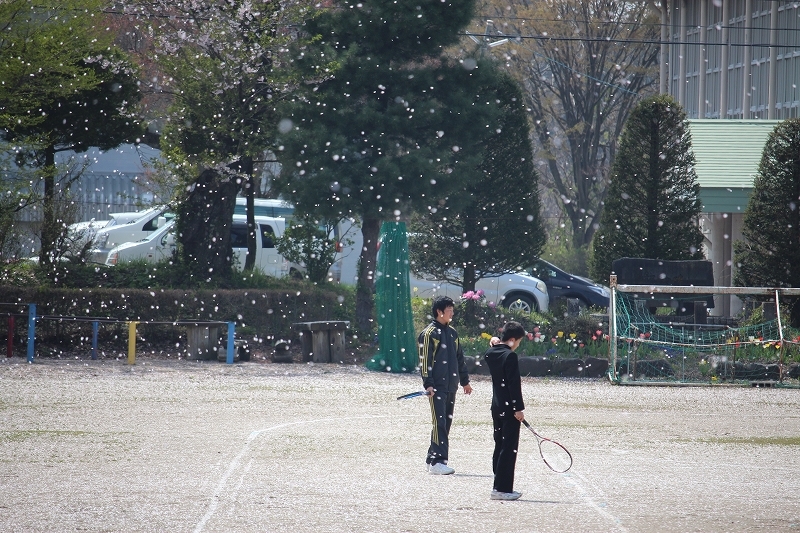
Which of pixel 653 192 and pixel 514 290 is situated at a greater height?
pixel 653 192

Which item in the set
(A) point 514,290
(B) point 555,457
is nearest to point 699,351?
(A) point 514,290

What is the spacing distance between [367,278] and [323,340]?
3561 millimetres

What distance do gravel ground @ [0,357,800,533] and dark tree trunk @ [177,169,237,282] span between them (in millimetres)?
6024

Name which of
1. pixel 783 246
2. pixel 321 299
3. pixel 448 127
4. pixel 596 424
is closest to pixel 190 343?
pixel 321 299

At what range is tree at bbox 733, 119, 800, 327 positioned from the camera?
20188 mm

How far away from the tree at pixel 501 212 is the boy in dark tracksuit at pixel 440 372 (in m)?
13.5

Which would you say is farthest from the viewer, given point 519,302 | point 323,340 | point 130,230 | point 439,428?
point 130,230

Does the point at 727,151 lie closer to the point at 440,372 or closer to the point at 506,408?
the point at 440,372

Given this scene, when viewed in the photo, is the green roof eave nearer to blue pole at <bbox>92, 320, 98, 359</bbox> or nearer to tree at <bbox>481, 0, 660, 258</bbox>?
tree at <bbox>481, 0, 660, 258</bbox>

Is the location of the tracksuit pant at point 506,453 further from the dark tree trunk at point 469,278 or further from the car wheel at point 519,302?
the car wheel at point 519,302

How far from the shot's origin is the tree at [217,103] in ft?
69.7

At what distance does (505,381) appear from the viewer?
25.3ft

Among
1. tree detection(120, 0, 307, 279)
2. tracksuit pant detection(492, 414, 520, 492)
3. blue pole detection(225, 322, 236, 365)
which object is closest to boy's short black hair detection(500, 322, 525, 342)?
tracksuit pant detection(492, 414, 520, 492)

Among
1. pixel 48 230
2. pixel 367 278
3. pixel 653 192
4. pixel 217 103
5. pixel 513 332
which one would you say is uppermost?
pixel 217 103
